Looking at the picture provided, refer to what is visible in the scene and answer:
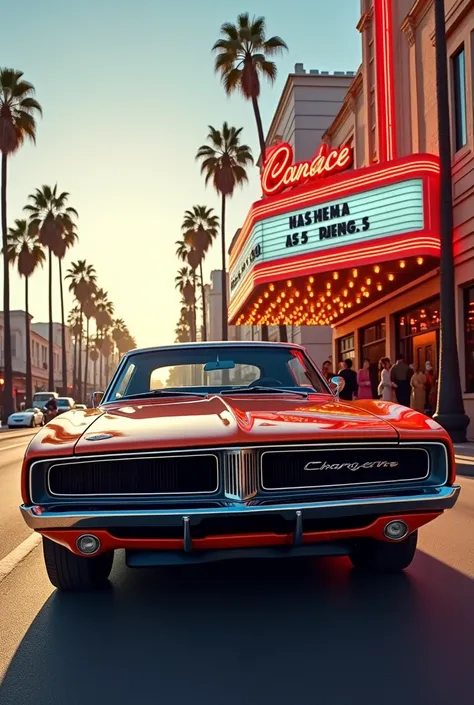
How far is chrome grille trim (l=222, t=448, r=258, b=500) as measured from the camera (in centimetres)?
362

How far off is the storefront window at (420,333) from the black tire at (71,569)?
1682 centimetres

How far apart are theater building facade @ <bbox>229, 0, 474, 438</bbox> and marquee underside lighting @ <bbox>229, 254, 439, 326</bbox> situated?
6cm

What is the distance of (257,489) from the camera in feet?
12.0

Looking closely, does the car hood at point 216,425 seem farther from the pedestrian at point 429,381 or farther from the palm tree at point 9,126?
the palm tree at point 9,126

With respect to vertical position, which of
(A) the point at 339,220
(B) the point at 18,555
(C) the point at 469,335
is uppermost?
(A) the point at 339,220

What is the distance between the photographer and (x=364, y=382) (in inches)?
711

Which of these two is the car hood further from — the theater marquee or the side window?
the theater marquee

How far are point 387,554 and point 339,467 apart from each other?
1.03 m

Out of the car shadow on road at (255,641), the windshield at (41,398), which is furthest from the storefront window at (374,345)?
the windshield at (41,398)

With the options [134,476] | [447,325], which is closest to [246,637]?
[134,476]

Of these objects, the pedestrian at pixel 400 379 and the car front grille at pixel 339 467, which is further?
the pedestrian at pixel 400 379

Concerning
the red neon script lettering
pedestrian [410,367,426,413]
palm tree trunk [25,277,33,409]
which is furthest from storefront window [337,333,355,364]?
palm tree trunk [25,277,33,409]

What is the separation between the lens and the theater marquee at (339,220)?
690 inches

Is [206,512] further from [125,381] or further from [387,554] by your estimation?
[125,381]
